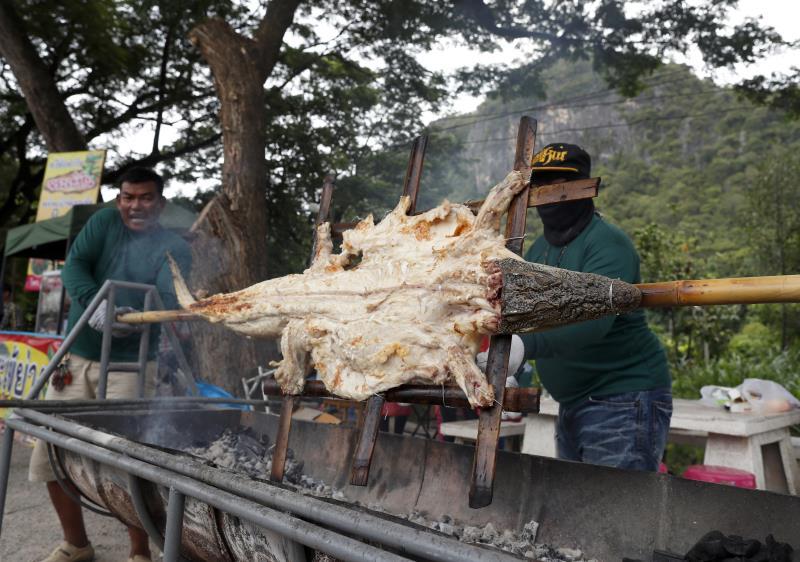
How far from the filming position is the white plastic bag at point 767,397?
426 centimetres

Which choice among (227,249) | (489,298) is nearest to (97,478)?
(489,298)

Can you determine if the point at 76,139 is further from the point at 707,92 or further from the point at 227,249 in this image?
the point at 707,92

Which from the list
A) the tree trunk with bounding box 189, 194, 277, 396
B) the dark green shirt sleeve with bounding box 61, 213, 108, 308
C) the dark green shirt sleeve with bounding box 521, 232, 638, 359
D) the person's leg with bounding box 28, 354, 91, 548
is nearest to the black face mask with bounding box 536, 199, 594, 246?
the dark green shirt sleeve with bounding box 521, 232, 638, 359

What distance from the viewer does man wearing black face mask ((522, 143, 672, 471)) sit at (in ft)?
8.70

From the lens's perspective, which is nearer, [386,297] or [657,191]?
[386,297]

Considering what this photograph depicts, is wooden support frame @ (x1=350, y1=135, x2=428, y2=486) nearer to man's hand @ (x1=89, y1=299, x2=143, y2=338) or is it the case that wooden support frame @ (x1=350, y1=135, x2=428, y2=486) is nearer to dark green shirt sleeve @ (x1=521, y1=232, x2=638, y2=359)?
dark green shirt sleeve @ (x1=521, y1=232, x2=638, y2=359)

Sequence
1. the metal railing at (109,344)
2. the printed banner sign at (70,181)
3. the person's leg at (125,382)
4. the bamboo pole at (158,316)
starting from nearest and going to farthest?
the bamboo pole at (158,316), the metal railing at (109,344), the person's leg at (125,382), the printed banner sign at (70,181)

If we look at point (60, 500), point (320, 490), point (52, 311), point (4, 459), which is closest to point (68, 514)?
point (60, 500)

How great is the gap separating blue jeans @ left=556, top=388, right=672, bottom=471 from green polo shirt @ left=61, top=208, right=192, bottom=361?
3.08m

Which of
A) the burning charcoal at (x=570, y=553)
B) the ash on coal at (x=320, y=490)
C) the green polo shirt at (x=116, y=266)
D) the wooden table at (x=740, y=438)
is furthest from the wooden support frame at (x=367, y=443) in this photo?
the green polo shirt at (x=116, y=266)

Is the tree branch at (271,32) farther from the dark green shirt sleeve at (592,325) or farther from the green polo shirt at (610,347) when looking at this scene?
the dark green shirt sleeve at (592,325)

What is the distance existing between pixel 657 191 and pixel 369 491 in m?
41.8

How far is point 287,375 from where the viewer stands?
8.21 ft

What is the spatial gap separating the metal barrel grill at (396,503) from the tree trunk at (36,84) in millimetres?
8518
